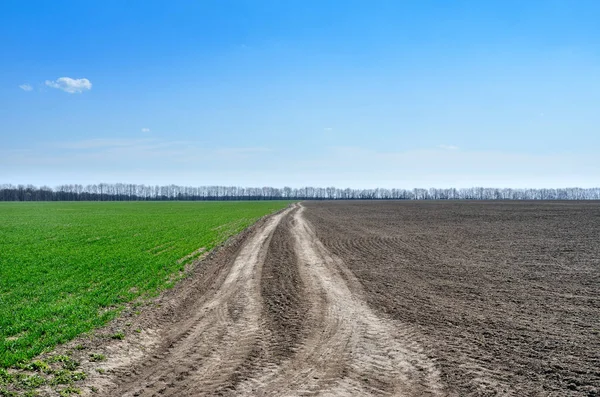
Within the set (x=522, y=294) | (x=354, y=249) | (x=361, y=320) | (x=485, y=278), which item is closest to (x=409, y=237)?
(x=354, y=249)

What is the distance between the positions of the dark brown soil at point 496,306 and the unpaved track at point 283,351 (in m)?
0.66

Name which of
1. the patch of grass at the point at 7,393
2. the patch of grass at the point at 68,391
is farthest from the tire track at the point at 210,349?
the patch of grass at the point at 7,393

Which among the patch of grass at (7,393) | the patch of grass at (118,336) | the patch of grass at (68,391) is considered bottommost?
the patch of grass at (118,336)

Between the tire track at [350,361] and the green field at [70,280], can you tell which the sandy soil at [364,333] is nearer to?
the tire track at [350,361]

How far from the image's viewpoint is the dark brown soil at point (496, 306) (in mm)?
6426

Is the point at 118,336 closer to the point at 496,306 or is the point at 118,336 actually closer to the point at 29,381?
the point at 29,381

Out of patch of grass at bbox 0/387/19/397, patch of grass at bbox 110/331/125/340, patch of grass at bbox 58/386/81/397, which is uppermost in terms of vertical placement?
patch of grass at bbox 0/387/19/397

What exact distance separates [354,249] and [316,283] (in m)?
8.46

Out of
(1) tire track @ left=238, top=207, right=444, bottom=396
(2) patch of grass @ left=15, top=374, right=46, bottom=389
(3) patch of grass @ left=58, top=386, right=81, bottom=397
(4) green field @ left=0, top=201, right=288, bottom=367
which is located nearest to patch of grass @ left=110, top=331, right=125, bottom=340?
(4) green field @ left=0, top=201, right=288, bottom=367

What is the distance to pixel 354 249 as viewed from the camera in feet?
70.0

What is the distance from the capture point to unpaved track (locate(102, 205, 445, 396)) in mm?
6043

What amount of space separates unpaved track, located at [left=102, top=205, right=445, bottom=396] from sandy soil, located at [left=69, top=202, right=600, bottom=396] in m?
0.03

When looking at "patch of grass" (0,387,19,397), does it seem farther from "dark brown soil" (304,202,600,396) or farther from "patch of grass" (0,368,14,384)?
"dark brown soil" (304,202,600,396)

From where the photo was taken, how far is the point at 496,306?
1068 centimetres
